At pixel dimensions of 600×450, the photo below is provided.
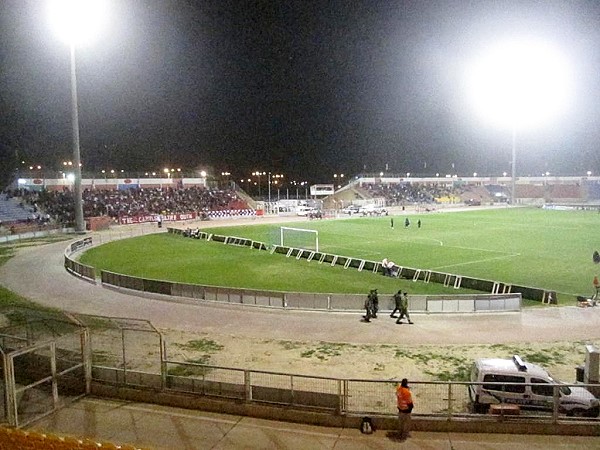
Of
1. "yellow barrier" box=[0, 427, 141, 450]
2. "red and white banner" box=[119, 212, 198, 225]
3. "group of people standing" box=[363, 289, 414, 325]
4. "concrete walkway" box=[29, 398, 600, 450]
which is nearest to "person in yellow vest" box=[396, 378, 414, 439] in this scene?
"concrete walkway" box=[29, 398, 600, 450]

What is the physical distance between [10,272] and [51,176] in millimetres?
37635

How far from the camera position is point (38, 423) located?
1084 cm

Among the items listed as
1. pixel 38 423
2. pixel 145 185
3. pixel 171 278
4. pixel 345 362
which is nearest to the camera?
pixel 38 423

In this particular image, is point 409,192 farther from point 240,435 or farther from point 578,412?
point 240,435

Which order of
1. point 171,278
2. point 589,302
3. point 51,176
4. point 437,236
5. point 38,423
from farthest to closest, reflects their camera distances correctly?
point 51,176, point 437,236, point 171,278, point 589,302, point 38,423

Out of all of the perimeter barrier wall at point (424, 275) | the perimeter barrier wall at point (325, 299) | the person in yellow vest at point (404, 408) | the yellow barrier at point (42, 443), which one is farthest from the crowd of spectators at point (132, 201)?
the yellow barrier at point (42, 443)

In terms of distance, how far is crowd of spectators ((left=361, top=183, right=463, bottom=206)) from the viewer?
100 m

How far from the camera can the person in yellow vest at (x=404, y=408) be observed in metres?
10.3

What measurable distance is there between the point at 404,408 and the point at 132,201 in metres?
63.7

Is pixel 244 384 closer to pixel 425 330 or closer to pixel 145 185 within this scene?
pixel 425 330

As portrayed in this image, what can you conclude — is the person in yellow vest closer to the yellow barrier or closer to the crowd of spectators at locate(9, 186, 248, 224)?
the yellow barrier

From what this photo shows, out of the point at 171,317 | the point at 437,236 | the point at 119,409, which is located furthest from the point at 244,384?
the point at 437,236

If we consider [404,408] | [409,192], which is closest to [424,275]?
[404,408]

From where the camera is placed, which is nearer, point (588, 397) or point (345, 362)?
point (588, 397)
